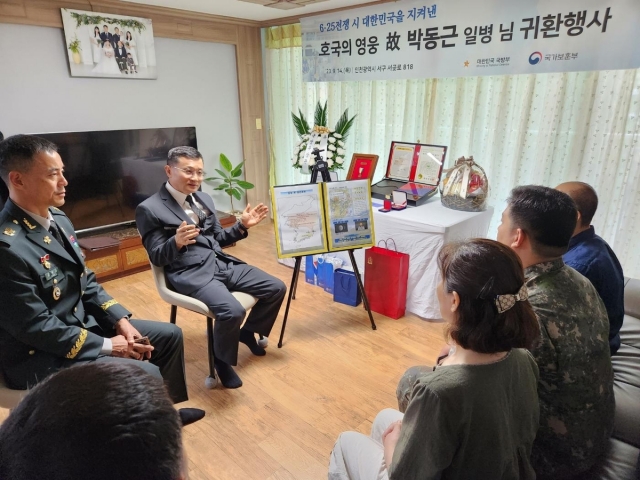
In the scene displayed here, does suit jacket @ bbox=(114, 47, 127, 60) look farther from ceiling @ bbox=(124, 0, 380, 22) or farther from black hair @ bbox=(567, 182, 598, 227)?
black hair @ bbox=(567, 182, 598, 227)

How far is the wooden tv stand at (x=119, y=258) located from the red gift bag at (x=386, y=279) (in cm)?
196

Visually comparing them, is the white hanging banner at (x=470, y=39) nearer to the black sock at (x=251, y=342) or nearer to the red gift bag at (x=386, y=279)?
the red gift bag at (x=386, y=279)

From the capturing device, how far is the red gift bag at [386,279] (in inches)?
106

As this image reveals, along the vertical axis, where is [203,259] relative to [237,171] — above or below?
below

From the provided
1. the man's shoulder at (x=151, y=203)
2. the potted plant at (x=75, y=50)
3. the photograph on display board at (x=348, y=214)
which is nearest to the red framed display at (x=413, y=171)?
the photograph on display board at (x=348, y=214)

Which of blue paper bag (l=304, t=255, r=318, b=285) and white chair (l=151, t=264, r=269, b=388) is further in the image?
blue paper bag (l=304, t=255, r=318, b=285)

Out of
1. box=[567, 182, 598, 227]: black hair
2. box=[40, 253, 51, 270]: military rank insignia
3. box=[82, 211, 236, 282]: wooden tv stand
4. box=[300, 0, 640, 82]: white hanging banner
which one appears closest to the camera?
box=[40, 253, 51, 270]: military rank insignia

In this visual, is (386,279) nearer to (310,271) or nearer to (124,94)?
(310,271)

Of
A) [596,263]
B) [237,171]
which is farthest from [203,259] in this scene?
[237,171]

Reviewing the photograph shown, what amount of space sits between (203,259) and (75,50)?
2.33 metres

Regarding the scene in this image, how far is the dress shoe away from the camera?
1.87 meters

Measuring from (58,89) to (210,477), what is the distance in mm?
3202

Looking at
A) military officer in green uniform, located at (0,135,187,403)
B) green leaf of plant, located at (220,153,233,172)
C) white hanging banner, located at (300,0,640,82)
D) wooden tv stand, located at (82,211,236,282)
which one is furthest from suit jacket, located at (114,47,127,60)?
military officer in green uniform, located at (0,135,187,403)

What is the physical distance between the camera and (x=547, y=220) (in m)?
1.20
